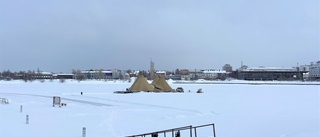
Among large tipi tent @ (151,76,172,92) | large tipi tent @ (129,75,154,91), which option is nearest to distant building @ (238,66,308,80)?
large tipi tent @ (151,76,172,92)

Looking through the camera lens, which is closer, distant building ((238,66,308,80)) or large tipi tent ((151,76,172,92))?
large tipi tent ((151,76,172,92))

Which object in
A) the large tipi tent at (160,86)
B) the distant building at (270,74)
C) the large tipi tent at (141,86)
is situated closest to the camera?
the large tipi tent at (141,86)

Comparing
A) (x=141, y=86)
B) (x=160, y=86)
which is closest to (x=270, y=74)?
(x=160, y=86)

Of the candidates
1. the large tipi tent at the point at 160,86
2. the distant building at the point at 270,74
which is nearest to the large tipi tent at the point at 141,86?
the large tipi tent at the point at 160,86

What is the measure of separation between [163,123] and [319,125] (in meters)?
7.75

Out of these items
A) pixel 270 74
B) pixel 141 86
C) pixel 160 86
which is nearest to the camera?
pixel 141 86

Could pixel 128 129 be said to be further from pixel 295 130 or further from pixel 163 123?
pixel 295 130

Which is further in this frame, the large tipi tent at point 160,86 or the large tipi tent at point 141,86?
the large tipi tent at point 160,86

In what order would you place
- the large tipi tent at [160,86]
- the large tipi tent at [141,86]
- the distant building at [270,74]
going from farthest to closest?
the distant building at [270,74]
the large tipi tent at [160,86]
the large tipi tent at [141,86]

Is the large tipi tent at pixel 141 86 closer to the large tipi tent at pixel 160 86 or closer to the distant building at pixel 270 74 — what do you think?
the large tipi tent at pixel 160 86

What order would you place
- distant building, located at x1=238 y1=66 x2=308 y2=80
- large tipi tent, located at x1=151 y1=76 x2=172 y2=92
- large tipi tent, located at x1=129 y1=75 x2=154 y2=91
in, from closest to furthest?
large tipi tent, located at x1=129 y1=75 x2=154 y2=91
large tipi tent, located at x1=151 y1=76 x2=172 y2=92
distant building, located at x1=238 y1=66 x2=308 y2=80

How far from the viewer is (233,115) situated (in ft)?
69.3

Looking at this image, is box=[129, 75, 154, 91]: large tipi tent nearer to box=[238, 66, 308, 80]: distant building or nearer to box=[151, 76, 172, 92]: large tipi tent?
box=[151, 76, 172, 92]: large tipi tent

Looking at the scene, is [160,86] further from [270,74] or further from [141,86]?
[270,74]
